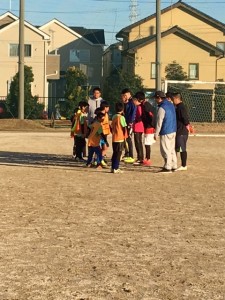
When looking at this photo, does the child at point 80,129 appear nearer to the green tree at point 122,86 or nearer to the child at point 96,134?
the child at point 96,134

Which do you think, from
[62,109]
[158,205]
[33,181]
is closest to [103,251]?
[158,205]

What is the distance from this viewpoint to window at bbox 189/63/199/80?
179 feet

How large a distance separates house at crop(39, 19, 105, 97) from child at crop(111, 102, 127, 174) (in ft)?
170

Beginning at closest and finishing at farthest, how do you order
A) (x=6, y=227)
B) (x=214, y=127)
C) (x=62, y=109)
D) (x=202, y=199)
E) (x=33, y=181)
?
1. (x=6, y=227)
2. (x=202, y=199)
3. (x=33, y=181)
4. (x=214, y=127)
5. (x=62, y=109)

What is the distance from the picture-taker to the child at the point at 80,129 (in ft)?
49.1

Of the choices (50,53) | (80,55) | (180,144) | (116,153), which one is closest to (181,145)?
(180,144)

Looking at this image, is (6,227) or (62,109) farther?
(62,109)

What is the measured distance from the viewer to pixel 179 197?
9.58 metres

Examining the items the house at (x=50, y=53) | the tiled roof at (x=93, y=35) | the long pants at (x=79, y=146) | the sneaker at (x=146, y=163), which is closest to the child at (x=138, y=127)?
the sneaker at (x=146, y=163)

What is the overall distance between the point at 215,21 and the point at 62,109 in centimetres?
1856

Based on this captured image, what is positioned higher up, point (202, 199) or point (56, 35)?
point (56, 35)

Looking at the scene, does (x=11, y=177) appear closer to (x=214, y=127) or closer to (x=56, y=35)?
(x=214, y=127)

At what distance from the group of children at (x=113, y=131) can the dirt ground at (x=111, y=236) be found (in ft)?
2.73

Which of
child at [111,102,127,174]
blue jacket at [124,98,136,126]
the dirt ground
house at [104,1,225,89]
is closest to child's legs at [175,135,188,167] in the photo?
the dirt ground
